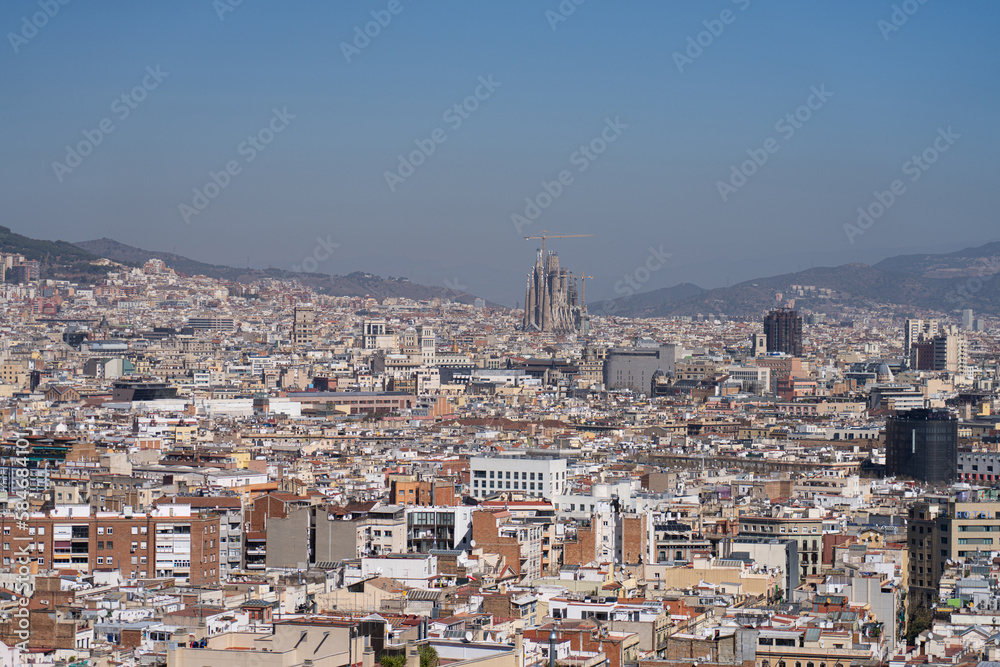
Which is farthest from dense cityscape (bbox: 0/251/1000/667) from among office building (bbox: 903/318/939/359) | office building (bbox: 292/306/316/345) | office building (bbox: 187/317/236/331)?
office building (bbox: 187/317/236/331)

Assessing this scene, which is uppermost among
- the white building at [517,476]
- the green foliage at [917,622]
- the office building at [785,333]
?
the office building at [785,333]

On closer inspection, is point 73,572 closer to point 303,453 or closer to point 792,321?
point 303,453

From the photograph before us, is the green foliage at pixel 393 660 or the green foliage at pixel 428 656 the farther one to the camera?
the green foliage at pixel 428 656

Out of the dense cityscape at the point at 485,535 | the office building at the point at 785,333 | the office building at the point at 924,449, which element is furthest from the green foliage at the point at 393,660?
the office building at the point at 785,333

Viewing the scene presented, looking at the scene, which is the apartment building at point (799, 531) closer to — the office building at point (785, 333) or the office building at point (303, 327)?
the office building at point (785, 333)

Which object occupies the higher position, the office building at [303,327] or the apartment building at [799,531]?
the office building at [303,327]

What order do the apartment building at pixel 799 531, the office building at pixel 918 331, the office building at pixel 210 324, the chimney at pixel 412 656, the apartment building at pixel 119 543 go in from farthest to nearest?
the office building at pixel 210 324, the office building at pixel 918 331, the apartment building at pixel 799 531, the apartment building at pixel 119 543, the chimney at pixel 412 656

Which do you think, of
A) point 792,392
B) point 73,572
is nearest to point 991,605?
point 73,572
